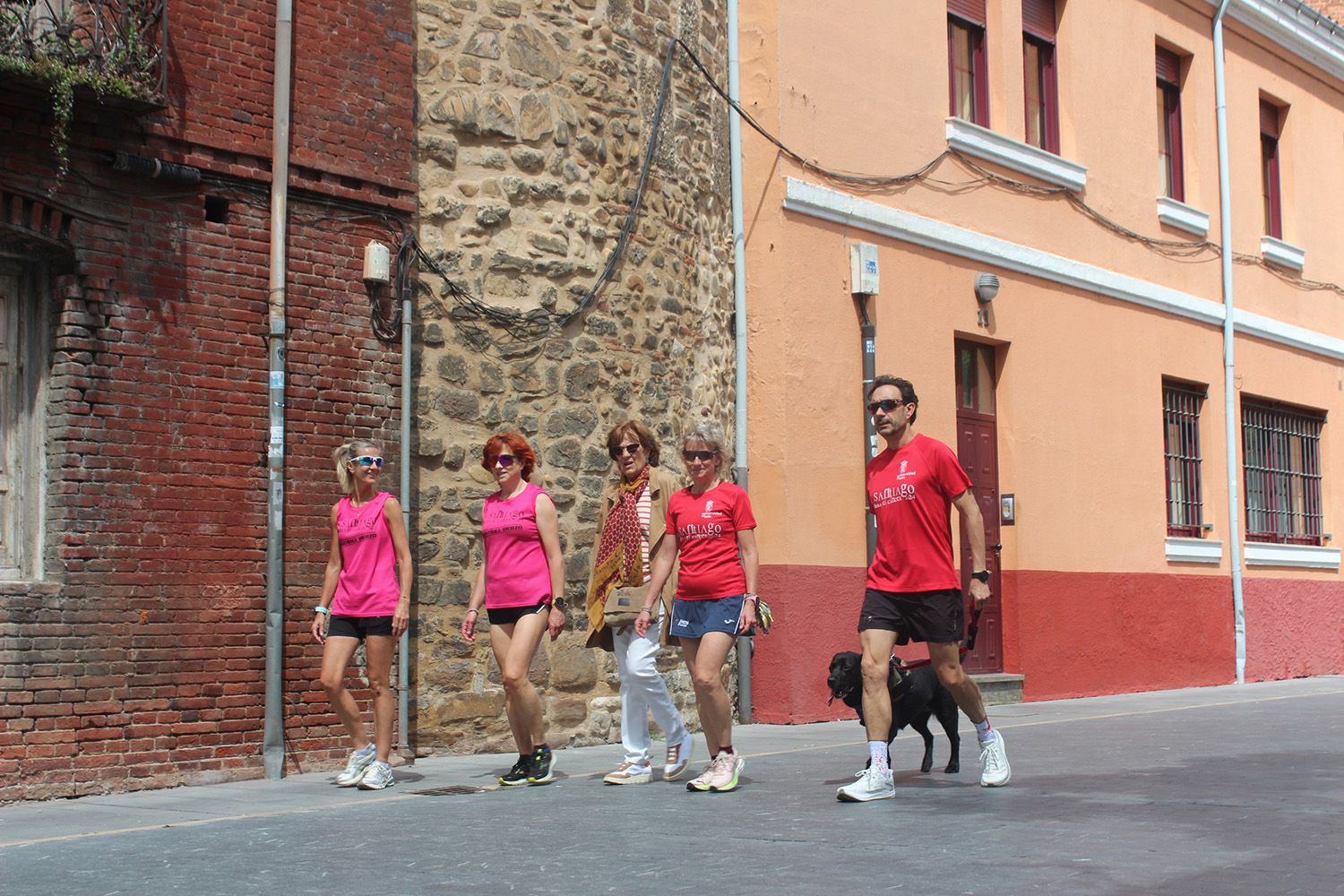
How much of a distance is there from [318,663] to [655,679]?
2.29m

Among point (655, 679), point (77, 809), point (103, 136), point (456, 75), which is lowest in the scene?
point (77, 809)

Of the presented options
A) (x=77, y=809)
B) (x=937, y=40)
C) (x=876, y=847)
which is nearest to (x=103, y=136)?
(x=77, y=809)

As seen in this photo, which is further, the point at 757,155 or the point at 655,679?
the point at 757,155

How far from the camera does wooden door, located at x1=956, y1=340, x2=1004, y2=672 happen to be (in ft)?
54.4

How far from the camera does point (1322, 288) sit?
22.9 metres

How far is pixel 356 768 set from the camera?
9.68m

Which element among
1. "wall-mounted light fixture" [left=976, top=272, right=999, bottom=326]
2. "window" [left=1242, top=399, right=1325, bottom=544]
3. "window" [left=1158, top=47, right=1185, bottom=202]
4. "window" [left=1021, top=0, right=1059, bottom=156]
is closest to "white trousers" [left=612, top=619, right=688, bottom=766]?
"wall-mounted light fixture" [left=976, top=272, right=999, bottom=326]

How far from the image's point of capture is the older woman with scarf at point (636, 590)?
9.52 metres

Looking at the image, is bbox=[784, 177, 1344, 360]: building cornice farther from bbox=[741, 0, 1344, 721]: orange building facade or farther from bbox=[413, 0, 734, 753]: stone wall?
bbox=[413, 0, 734, 753]: stone wall

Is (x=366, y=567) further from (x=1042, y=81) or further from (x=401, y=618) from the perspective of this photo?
(x=1042, y=81)

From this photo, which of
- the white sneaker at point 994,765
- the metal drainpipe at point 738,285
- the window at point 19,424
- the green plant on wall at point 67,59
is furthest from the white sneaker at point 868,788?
the metal drainpipe at point 738,285

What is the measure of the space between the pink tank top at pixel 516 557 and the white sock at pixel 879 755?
202 cm

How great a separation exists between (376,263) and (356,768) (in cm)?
315

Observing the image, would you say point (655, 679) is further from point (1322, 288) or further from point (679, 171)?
point (1322, 288)
